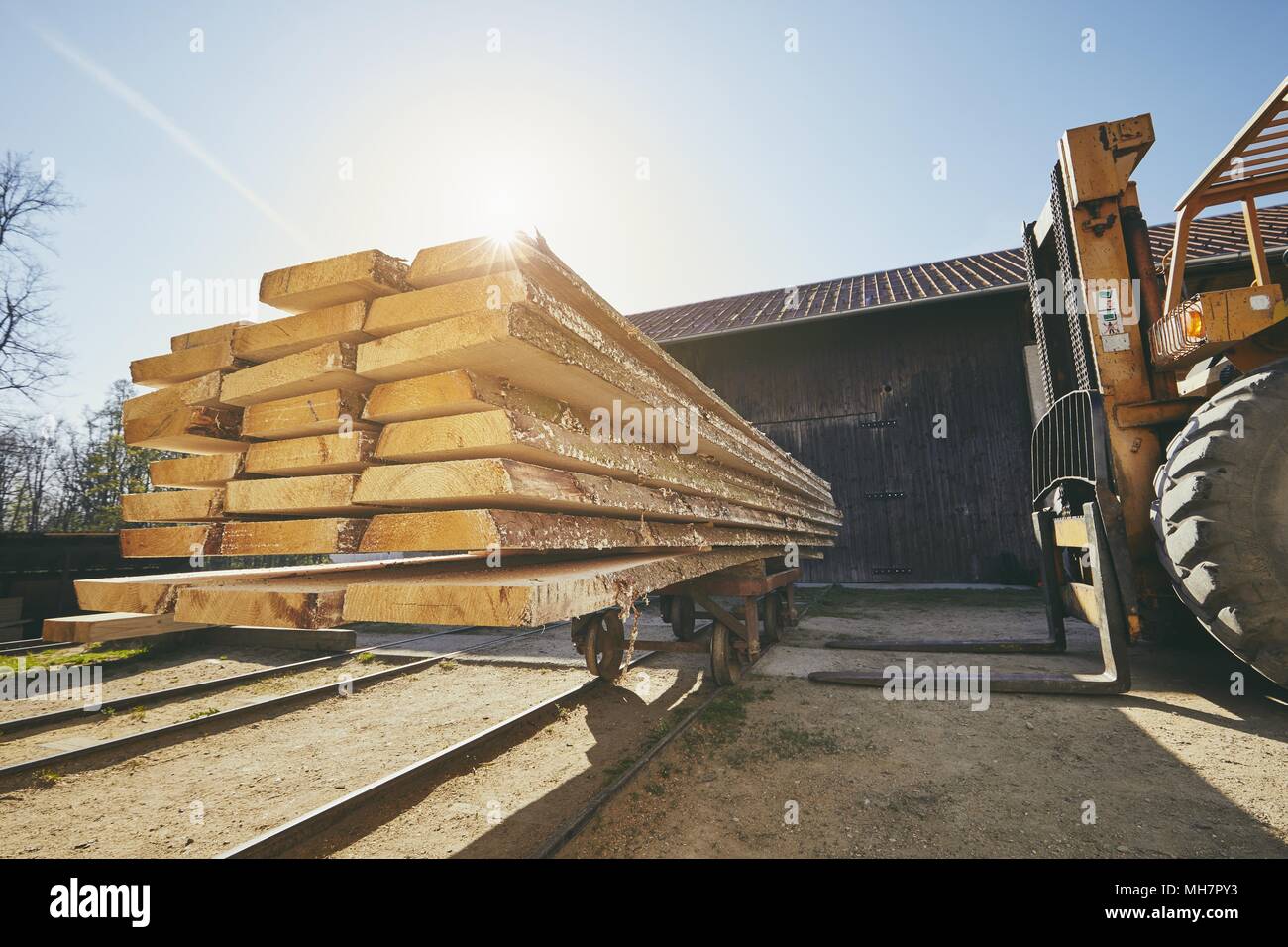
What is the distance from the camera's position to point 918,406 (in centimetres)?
1237

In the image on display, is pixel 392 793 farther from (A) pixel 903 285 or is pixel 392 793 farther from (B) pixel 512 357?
(A) pixel 903 285

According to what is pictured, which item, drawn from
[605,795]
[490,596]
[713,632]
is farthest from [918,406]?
[490,596]

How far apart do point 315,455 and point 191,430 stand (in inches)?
27.4

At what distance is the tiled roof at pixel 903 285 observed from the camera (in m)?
11.5

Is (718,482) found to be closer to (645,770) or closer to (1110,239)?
(645,770)

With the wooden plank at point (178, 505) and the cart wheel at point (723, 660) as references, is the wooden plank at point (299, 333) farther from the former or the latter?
the cart wheel at point (723, 660)

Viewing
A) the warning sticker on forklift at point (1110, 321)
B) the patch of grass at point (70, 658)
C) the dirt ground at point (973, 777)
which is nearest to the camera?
the dirt ground at point (973, 777)

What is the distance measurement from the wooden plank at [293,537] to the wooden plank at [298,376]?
473 mm

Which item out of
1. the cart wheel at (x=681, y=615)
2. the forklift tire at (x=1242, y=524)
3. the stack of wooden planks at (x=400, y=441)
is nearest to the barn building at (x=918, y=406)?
the cart wheel at (x=681, y=615)

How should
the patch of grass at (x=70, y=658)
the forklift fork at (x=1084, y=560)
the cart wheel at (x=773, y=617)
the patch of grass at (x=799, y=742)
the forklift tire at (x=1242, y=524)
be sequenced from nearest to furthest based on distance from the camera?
1. the forklift tire at (x=1242, y=524)
2. the patch of grass at (x=799, y=742)
3. the forklift fork at (x=1084, y=560)
4. the cart wheel at (x=773, y=617)
5. the patch of grass at (x=70, y=658)

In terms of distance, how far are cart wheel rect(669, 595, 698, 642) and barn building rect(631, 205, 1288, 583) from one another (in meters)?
7.30
